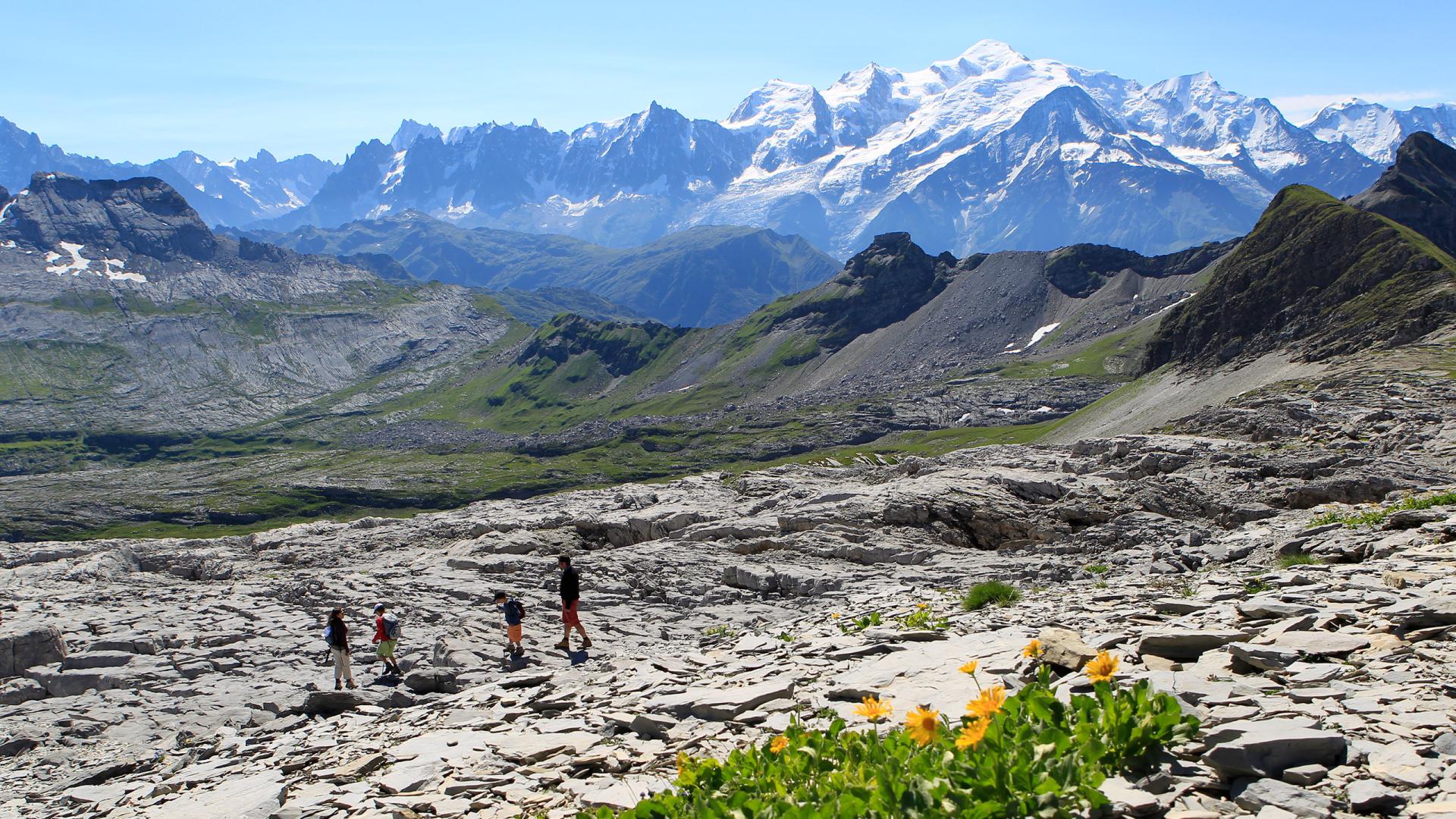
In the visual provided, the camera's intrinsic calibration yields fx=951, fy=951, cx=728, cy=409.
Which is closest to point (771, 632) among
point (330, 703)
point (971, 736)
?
point (330, 703)

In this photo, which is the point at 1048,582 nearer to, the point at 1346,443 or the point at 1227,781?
the point at 1227,781

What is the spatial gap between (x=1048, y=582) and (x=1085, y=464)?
25897 millimetres

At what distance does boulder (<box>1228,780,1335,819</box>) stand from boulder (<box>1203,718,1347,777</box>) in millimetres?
167

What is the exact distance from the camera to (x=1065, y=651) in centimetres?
1379

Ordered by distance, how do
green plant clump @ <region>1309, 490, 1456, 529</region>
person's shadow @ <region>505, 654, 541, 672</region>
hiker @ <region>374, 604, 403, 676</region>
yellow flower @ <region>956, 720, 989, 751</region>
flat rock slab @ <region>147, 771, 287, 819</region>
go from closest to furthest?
yellow flower @ <region>956, 720, 989, 751</region>, flat rock slab @ <region>147, 771, 287, 819</region>, person's shadow @ <region>505, 654, 541, 672</region>, green plant clump @ <region>1309, 490, 1456, 529</region>, hiker @ <region>374, 604, 403, 676</region>

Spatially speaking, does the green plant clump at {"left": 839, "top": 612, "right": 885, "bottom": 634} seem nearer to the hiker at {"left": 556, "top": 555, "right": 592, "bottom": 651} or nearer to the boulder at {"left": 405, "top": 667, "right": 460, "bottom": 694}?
the hiker at {"left": 556, "top": 555, "right": 592, "bottom": 651}

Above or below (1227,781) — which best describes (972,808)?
above

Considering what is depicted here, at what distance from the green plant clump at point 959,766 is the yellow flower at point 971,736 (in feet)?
0.05

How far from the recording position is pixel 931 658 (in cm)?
1777

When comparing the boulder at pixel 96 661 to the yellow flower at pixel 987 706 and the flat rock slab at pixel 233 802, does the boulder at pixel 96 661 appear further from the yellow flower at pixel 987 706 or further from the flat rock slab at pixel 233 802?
the yellow flower at pixel 987 706

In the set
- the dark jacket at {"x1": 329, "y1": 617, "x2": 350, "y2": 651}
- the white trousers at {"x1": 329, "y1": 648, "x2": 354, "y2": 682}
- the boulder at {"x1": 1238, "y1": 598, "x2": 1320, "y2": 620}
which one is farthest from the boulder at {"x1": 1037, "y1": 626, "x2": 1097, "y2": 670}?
the white trousers at {"x1": 329, "y1": 648, "x2": 354, "y2": 682}

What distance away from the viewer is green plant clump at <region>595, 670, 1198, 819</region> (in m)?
8.27

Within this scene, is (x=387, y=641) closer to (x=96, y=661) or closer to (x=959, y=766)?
(x=96, y=661)

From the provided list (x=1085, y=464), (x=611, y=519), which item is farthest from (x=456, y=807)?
(x=1085, y=464)
